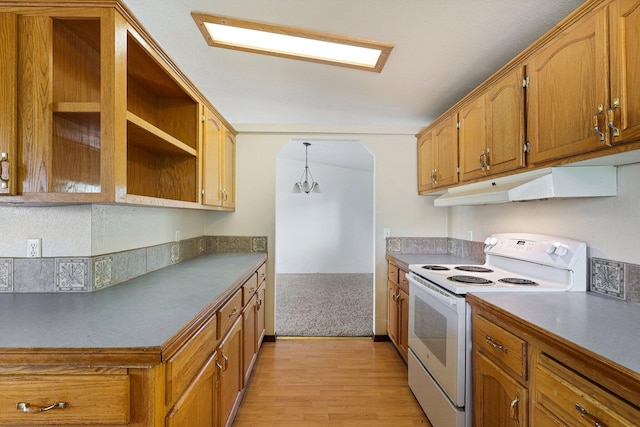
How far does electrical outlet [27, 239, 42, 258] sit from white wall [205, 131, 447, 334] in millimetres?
1590

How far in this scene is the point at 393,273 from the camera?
2787 mm

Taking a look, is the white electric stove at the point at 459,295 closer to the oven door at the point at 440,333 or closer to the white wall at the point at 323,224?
the oven door at the point at 440,333

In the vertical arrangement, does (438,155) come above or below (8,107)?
above

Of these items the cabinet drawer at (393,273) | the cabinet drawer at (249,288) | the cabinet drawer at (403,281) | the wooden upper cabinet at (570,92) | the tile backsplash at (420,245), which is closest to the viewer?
the wooden upper cabinet at (570,92)

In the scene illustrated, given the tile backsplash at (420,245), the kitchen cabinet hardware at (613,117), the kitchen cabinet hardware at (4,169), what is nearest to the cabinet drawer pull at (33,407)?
the kitchen cabinet hardware at (4,169)

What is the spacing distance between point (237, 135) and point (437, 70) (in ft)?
6.63

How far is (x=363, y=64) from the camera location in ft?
6.27

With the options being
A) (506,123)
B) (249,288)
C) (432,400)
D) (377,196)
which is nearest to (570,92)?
(506,123)

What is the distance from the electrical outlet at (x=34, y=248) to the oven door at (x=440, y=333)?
216 centimetres

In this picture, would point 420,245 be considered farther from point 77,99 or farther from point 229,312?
point 77,99

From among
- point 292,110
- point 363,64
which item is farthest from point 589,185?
point 292,110

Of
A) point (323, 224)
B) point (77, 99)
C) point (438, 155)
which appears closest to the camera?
point (77, 99)

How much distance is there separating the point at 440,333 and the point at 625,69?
1445mm

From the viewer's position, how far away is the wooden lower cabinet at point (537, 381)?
2.48 feet
